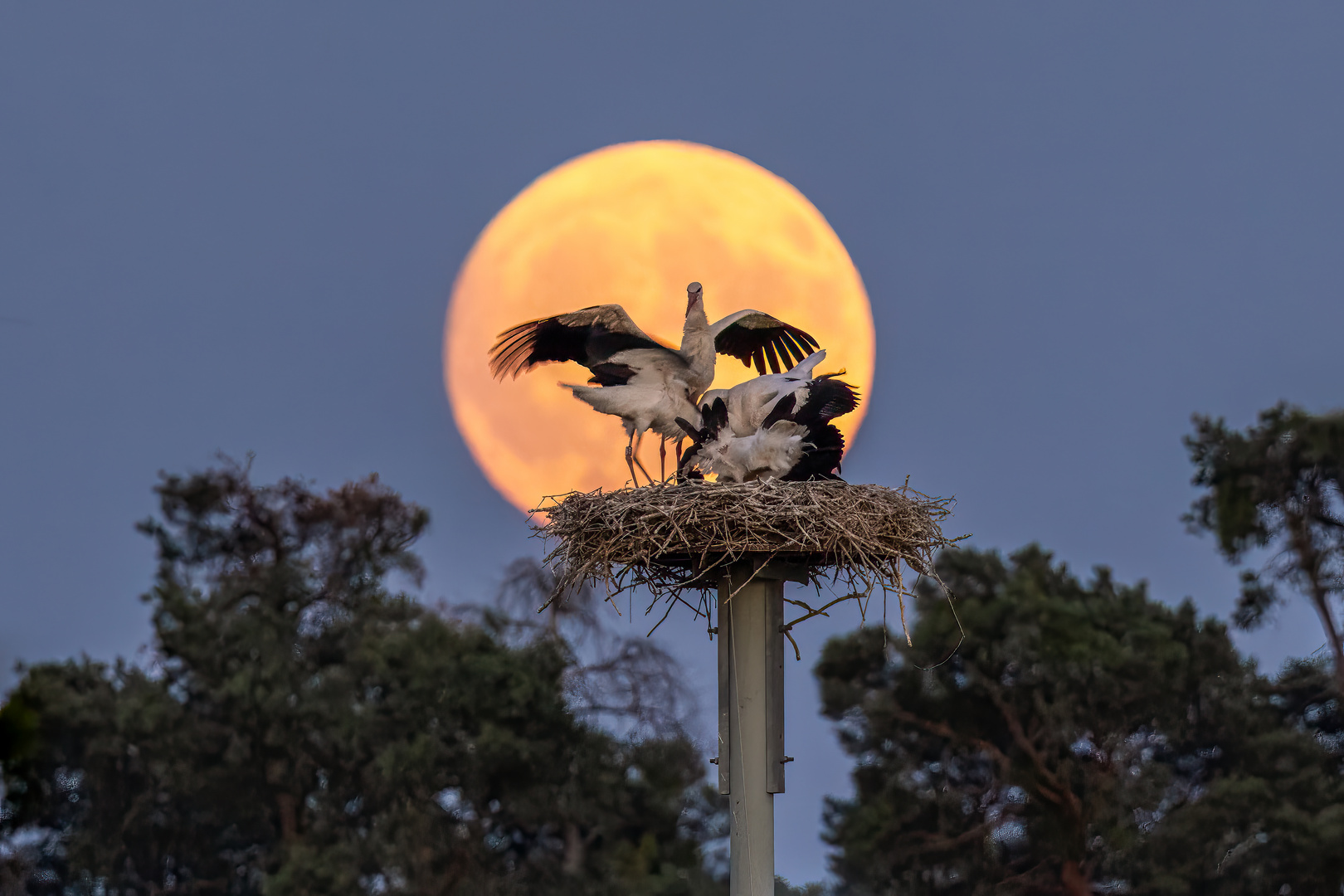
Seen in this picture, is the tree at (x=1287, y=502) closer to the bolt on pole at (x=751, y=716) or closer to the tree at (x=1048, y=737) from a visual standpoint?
the tree at (x=1048, y=737)

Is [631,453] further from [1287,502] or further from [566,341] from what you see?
[1287,502]

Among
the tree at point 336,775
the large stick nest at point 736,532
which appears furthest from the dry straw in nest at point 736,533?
the tree at point 336,775

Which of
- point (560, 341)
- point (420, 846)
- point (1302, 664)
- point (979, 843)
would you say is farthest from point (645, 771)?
point (560, 341)

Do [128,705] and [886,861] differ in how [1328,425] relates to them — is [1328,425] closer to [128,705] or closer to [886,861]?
[886,861]

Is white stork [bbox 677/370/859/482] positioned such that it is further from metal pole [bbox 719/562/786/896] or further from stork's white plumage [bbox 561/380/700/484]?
metal pole [bbox 719/562/786/896]

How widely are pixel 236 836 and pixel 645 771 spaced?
5.73 meters

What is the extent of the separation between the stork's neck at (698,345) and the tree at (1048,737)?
12.5 m

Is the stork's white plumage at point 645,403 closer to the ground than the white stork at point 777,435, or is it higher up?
higher up

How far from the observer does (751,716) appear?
10844 millimetres

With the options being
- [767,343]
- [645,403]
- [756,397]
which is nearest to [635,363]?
[645,403]

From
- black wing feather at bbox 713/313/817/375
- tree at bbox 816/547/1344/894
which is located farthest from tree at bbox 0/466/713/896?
black wing feather at bbox 713/313/817/375

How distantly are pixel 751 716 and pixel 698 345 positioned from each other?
2.57 m

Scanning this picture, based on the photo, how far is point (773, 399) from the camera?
36.3 ft

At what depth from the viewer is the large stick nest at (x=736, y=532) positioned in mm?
10305
